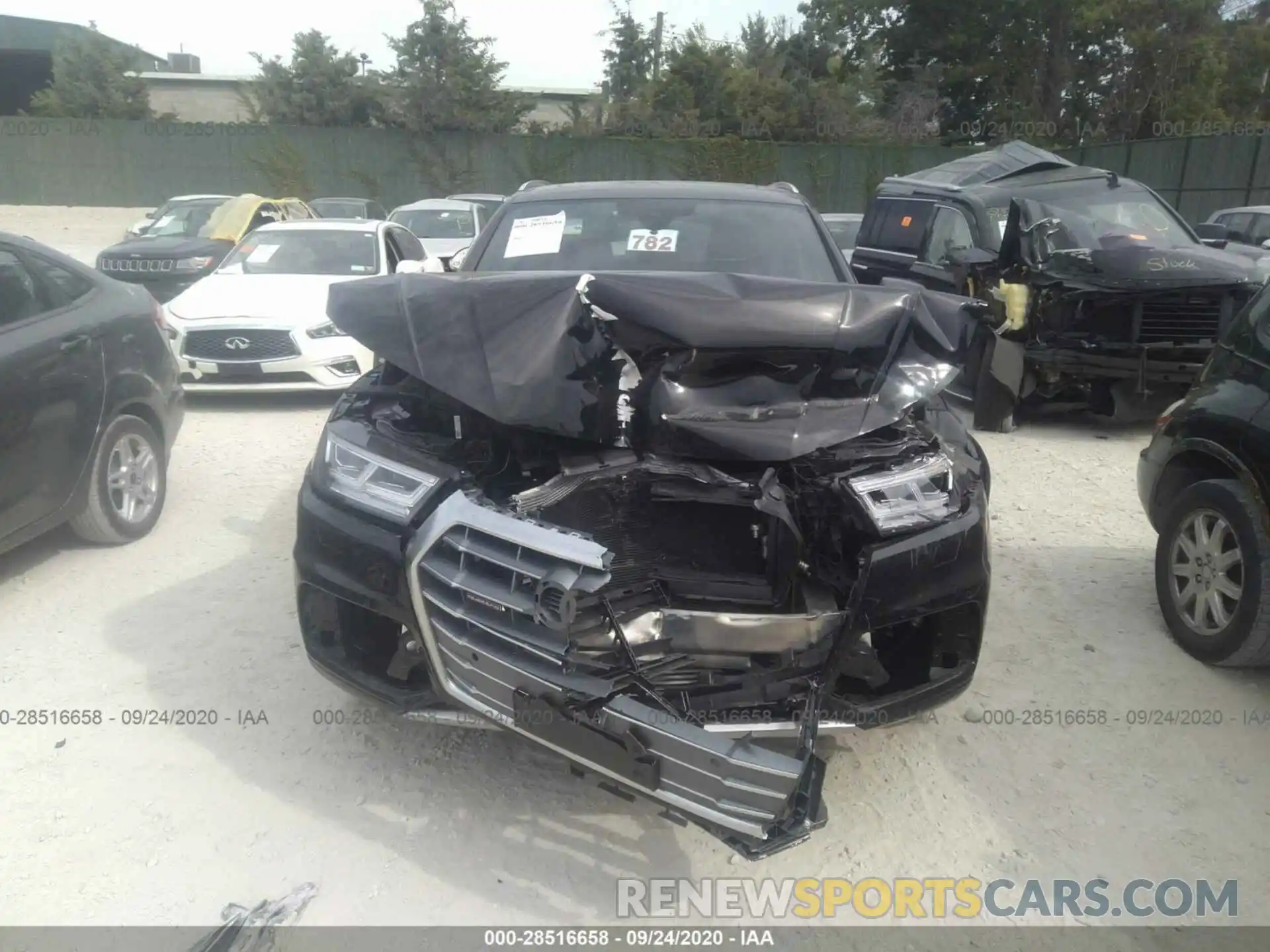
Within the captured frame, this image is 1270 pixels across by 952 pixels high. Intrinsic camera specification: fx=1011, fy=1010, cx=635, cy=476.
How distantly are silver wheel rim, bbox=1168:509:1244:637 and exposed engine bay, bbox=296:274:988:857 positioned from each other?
1.58m

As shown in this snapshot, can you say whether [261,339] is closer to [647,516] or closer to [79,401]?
[79,401]

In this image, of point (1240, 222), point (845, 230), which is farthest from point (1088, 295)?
point (845, 230)

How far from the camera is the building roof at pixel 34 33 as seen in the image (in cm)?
3828

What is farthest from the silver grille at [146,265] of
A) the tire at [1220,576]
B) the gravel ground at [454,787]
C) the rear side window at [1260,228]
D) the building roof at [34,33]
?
the building roof at [34,33]

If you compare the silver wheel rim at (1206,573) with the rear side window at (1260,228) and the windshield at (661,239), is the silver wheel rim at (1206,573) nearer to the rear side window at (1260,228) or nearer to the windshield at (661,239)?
the windshield at (661,239)

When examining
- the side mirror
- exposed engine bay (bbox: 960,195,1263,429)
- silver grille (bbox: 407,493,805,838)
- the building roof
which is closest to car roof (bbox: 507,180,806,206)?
silver grille (bbox: 407,493,805,838)

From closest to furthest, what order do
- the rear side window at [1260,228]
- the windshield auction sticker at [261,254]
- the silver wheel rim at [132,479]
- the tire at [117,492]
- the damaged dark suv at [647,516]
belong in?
the damaged dark suv at [647,516] < the tire at [117,492] < the silver wheel rim at [132,479] < the windshield auction sticker at [261,254] < the rear side window at [1260,228]

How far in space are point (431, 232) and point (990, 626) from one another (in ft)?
43.3

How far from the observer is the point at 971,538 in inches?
118

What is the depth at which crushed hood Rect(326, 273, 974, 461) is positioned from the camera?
9.69 feet

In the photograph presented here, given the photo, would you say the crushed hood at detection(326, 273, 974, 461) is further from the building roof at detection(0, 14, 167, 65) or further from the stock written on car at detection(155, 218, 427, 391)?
the building roof at detection(0, 14, 167, 65)

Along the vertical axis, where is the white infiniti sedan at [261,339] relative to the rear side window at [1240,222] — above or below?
below

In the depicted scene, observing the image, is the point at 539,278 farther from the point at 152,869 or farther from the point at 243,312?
the point at 243,312

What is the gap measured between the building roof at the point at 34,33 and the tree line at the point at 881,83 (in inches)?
73.5
